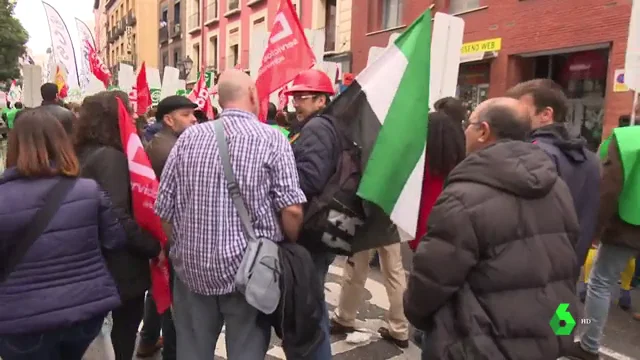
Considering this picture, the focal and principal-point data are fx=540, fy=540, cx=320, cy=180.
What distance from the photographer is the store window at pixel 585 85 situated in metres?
9.91

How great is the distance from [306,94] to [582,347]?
2.63 meters

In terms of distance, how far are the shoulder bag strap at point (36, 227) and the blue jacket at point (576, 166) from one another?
2.39m

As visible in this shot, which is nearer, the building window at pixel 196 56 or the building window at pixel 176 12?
the building window at pixel 196 56

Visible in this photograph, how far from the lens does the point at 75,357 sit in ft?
8.16

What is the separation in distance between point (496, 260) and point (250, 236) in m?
0.98

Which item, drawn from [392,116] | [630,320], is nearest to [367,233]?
[392,116]

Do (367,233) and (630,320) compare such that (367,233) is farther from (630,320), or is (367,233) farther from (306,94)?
(630,320)

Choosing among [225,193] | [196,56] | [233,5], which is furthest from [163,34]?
[225,193]

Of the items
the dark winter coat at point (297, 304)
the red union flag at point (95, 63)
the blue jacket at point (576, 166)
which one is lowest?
the dark winter coat at point (297, 304)

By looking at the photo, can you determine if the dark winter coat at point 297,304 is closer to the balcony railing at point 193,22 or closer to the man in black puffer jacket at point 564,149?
the man in black puffer jacket at point 564,149

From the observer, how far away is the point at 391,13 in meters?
15.0

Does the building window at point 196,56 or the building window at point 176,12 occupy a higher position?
the building window at point 176,12

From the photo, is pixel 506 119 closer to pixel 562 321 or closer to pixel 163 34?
pixel 562 321

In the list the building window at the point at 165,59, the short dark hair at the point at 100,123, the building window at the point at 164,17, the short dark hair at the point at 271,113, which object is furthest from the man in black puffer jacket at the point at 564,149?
the building window at the point at 164,17
